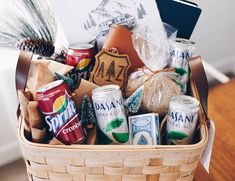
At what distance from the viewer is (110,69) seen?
65cm

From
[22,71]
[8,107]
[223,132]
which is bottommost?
[8,107]

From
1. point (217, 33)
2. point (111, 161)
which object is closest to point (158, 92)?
point (111, 161)

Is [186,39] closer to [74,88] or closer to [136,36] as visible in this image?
[136,36]

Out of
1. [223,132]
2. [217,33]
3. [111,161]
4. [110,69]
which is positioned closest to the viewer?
[111,161]

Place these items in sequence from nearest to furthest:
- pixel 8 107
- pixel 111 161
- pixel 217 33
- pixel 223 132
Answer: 1. pixel 111 161
2. pixel 223 132
3. pixel 8 107
4. pixel 217 33

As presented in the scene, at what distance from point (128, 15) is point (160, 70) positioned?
152 mm

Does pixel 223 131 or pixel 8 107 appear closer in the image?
pixel 223 131

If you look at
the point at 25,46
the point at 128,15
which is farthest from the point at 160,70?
the point at 25,46

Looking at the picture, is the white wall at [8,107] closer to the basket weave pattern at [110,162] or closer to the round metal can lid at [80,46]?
the round metal can lid at [80,46]

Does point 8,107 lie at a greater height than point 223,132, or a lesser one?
lesser

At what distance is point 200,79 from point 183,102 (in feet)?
0.20

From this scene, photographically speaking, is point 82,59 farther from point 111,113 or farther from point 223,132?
point 223,132

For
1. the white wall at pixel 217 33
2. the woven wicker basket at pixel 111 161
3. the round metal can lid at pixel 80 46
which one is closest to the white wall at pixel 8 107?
the round metal can lid at pixel 80 46

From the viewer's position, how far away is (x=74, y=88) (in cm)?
62
